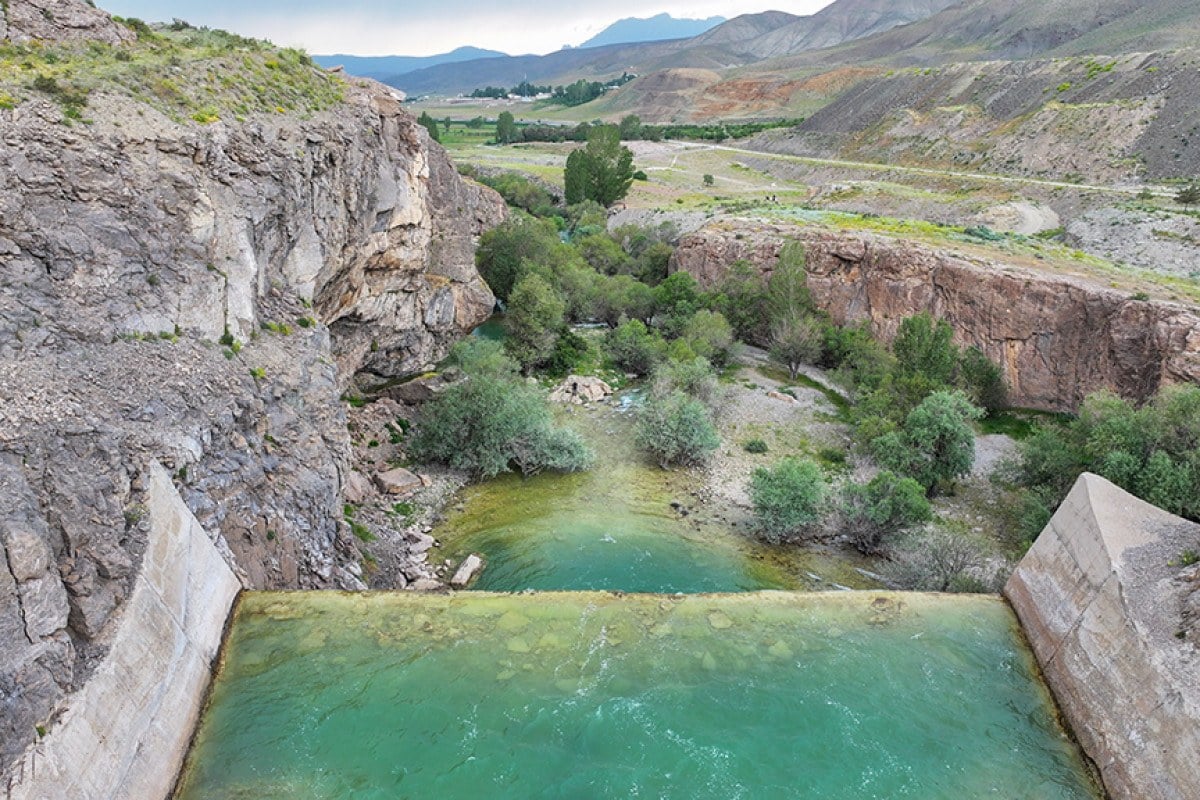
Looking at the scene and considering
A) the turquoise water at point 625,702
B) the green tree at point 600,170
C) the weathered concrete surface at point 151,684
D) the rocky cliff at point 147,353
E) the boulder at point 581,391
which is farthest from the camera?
the green tree at point 600,170

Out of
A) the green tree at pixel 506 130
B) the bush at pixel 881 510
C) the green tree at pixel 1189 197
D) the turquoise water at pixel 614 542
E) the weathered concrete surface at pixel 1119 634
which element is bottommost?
the turquoise water at pixel 614 542

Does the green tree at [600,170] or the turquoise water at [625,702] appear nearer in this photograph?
the turquoise water at [625,702]

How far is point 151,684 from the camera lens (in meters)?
11.8

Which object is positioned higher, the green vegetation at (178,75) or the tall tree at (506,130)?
the tall tree at (506,130)

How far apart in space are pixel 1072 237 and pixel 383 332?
4549 centimetres

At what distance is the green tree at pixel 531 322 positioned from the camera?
125 ft

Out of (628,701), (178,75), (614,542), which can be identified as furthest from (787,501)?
(178,75)

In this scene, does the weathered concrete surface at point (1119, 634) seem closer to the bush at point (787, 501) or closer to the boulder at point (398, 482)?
the bush at point (787, 501)

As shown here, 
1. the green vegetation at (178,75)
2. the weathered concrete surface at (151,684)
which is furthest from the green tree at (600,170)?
the weathered concrete surface at (151,684)

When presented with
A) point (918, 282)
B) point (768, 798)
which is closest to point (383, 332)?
point (768, 798)

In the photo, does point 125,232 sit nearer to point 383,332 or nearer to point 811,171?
point 383,332

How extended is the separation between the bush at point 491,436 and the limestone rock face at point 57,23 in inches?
644

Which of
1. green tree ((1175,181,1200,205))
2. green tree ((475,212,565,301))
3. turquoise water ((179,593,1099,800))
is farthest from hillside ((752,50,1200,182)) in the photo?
turquoise water ((179,593,1099,800))

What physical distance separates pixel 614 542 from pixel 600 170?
51264mm
